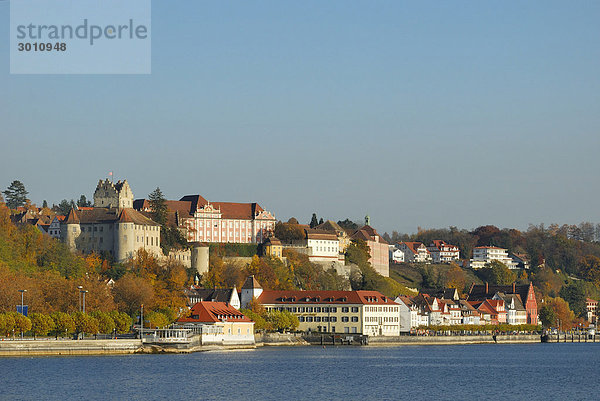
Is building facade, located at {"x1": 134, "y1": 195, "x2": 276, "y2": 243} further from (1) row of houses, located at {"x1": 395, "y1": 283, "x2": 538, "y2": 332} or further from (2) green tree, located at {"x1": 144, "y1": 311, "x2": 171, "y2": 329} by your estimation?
(2) green tree, located at {"x1": 144, "y1": 311, "x2": 171, "y2": 329}

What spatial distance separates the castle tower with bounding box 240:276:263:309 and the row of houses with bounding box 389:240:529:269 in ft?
272

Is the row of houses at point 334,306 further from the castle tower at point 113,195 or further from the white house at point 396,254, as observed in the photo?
the white house at point 396,254

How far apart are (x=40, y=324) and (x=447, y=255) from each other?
435ft

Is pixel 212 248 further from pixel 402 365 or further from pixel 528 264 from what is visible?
pixel 528 264

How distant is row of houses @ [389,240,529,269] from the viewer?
189363 millimetres

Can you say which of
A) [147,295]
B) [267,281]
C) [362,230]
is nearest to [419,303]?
[267,281]

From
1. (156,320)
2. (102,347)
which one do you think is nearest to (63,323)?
(102,347)

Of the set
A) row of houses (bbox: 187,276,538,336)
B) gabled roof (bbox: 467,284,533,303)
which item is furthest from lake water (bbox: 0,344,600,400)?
gabled roof (bbox: 467,284,533,303)

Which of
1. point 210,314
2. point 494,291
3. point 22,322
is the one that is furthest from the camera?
point 494,291

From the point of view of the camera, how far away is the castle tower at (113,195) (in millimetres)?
119812

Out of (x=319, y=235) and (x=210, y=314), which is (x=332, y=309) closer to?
(x=210, y=314)

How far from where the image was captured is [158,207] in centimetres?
11544

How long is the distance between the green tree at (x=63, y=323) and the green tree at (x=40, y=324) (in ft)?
1.90

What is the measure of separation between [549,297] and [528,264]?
27085mm
